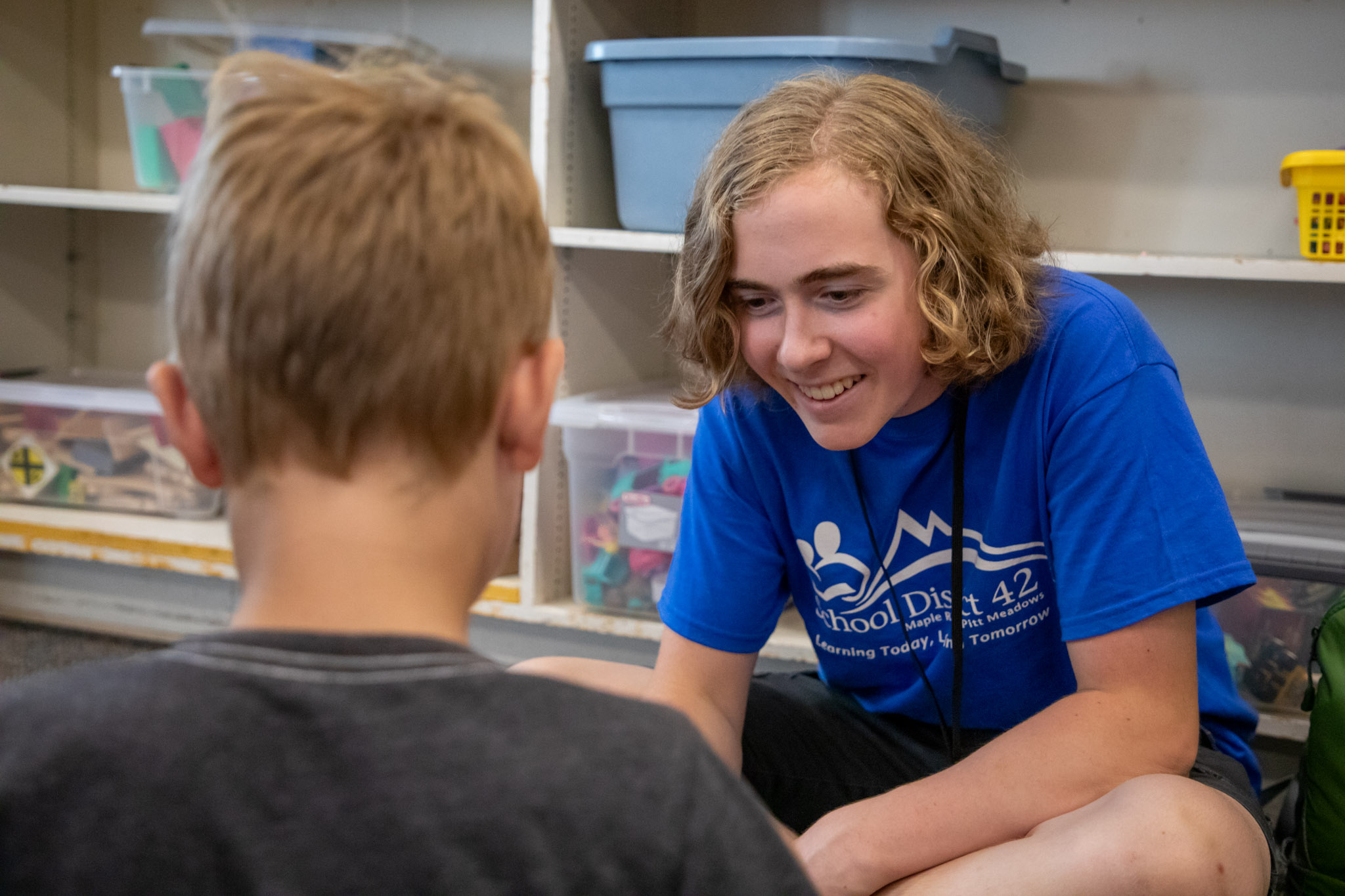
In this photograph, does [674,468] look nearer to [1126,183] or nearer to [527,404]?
[1126,183]

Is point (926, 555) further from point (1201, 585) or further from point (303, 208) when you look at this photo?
point (303, 208)

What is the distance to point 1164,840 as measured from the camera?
75 centimetres

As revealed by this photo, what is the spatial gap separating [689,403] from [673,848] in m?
0.62

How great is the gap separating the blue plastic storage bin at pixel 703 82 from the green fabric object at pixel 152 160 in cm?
78

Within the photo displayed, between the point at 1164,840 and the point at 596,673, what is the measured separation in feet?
1.75

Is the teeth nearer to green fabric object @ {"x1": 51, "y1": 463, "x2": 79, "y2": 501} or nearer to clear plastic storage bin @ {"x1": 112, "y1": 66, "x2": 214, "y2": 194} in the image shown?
clear plastic storage bin @ {"x1": 112, "y1": 66, "x2": 214, "y2": 194}

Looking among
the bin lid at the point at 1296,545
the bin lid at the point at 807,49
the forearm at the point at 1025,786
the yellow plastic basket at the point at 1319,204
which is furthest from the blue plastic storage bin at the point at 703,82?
the forearm at the point at 1025,786

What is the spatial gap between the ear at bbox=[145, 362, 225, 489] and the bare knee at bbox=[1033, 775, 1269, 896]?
23.9 inches

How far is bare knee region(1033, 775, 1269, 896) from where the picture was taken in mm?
744

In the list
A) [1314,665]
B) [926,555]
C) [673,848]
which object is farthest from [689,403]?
[1314,665]

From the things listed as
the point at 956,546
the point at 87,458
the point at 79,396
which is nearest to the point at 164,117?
the point at 79,396

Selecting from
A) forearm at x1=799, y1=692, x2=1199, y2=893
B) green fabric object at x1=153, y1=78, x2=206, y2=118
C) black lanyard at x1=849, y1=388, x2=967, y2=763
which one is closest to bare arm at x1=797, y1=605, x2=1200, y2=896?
forearm at x1=799, y1=692, x2=1199, y2=893

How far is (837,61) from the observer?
1328mm

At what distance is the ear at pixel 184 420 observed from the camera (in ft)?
1.62
